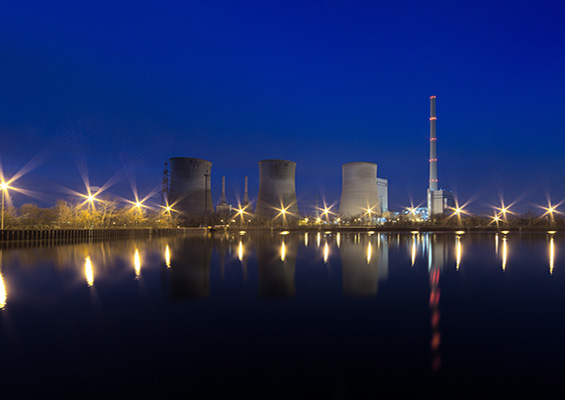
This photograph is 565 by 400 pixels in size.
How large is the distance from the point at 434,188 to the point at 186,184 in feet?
146

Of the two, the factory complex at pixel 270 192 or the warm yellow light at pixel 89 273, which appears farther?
the factory complex at pixel 270 192

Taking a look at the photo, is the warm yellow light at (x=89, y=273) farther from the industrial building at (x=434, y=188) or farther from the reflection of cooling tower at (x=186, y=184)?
the industrial building at (x=434, y=188)

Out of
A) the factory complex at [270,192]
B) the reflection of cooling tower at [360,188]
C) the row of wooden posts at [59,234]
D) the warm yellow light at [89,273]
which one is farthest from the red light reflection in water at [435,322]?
the reflection of cooling tower at [360,188]

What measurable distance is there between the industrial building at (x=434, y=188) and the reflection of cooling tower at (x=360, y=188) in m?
17.7

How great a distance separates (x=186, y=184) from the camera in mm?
36219

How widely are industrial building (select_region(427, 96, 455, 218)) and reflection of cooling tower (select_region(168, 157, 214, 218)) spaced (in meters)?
38.7

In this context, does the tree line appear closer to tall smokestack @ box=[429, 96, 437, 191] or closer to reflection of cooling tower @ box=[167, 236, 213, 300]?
reflection of cooling tower @ box=[167, 236, 213, 300]

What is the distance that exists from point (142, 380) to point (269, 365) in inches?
34.4

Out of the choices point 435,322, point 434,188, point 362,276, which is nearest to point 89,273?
point 362,276

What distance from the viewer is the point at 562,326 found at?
9.87 ft

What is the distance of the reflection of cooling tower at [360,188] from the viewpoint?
131 feet

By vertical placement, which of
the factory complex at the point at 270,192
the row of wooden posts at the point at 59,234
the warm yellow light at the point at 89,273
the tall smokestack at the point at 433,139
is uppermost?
the tall smokestack at the point at 433,139

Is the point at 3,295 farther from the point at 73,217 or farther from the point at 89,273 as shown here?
the point at 73,217

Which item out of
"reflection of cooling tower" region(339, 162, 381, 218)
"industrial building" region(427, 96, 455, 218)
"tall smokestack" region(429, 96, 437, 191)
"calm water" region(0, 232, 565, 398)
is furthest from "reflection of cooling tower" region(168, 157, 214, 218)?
"tall smokestack" region(429, 96, 437, 191)
